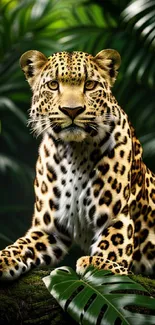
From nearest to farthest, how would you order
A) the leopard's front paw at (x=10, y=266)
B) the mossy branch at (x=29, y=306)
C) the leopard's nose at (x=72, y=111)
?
the mossy branch at (x=29, y=306)
the leopard's front paw at (x=10, y=266)
the leopard's nose at (x=72, y=111)

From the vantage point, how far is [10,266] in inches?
183

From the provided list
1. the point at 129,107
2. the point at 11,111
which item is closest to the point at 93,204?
the point at 129,107

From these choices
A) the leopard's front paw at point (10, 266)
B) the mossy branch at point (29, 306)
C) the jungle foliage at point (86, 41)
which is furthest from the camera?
the jungle foliage at point (86, 41)

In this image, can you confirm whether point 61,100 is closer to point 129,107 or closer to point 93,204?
point 93,204

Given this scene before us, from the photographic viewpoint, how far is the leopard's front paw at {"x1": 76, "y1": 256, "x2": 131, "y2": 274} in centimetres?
475

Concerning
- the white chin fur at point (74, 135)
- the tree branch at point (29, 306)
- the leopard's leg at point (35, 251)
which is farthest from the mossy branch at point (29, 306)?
the white chin fur at point (74, 135)

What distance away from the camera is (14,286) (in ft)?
15.0

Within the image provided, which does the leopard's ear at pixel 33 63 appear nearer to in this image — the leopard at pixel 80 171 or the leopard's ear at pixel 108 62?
the leopard at pixel 80 171

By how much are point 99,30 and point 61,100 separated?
3.06m

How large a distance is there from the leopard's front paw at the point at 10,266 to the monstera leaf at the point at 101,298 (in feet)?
0.53

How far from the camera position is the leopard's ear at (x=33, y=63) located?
5258mm

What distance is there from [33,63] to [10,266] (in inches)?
50.2

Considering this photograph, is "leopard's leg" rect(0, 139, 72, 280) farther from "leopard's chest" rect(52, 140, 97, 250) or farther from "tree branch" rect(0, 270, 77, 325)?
"tree branch" rect(0, 270, 77, 325)

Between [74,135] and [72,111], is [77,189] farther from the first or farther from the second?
[72,111]
